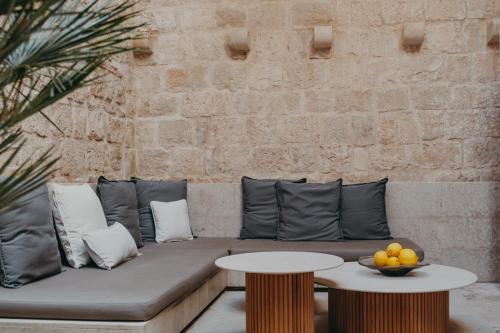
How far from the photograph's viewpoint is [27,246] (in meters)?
2.84

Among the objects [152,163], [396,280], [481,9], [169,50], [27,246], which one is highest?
[481,9]

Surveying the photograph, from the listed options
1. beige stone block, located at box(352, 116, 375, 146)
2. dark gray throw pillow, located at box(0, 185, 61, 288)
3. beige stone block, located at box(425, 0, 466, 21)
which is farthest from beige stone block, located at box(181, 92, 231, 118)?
dark gray throw pillow, located at box(0, 185, 61, 288)

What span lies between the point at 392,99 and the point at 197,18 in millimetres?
1922

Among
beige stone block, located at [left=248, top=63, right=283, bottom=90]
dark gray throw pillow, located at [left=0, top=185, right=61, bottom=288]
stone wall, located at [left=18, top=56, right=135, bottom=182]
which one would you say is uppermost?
beige stone block, located at [left=248, top=63, right=283, bottom=90]

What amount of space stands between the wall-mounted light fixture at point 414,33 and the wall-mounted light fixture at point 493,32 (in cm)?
54

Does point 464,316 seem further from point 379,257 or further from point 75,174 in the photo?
point 75,174

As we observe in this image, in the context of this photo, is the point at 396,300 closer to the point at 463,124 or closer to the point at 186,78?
the point at 463,124

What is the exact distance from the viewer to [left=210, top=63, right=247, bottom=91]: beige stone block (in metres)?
5.25

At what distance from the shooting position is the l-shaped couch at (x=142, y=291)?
253cm

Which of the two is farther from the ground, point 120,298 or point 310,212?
point 310,212

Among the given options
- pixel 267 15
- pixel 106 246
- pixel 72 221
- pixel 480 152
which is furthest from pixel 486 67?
pixel 72 221

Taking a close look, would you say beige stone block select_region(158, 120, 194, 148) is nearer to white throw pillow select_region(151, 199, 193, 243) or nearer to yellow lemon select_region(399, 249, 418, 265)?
white throw pillow select_region(151, 199, 193, 243)

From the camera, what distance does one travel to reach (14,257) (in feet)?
9.13

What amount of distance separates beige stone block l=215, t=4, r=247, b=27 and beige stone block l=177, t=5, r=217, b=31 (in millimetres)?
66
